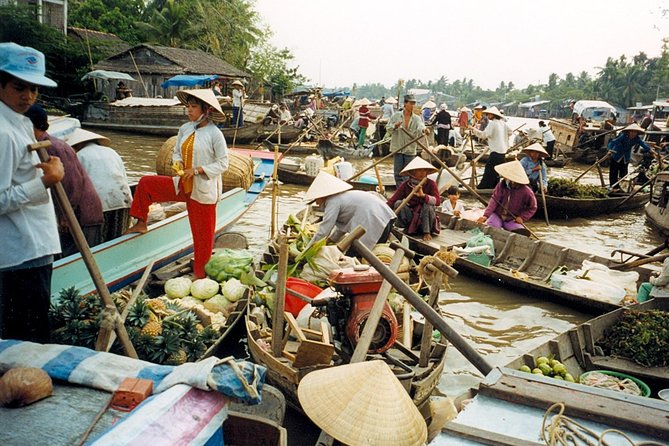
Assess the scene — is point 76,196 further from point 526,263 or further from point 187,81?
point 187,81

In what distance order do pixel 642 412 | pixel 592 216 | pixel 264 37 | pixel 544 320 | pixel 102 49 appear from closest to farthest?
pixel 642 412
pixel 544 320
pixel 592 216
pixel 102 49
pixel 264 37

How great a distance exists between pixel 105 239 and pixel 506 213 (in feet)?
18.4

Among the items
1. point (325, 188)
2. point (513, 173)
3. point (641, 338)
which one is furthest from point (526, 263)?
point (325, 188)

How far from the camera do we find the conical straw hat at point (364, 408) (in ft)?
7.68

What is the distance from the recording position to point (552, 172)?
18.4 metres

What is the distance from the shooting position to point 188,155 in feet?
15.9

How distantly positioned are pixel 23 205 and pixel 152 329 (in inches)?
60.1

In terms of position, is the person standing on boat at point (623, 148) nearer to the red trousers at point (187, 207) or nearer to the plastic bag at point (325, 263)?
the plastic bag at point (325, 263)

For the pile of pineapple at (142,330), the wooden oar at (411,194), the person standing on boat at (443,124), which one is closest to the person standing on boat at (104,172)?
the pile of pineapple at (142,330)

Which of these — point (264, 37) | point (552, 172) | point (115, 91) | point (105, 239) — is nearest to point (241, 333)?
point (105, 239)

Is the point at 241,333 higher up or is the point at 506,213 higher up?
the point at 506,213

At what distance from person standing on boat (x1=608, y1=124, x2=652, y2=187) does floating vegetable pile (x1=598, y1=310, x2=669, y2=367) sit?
9058 millimetres

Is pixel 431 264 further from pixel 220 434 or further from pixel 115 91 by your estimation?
pixel 115 91

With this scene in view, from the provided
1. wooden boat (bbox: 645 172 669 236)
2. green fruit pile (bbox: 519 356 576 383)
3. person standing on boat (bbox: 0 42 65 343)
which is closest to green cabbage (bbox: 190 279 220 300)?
person standing on boat (bbox: 0 42 65 343)
